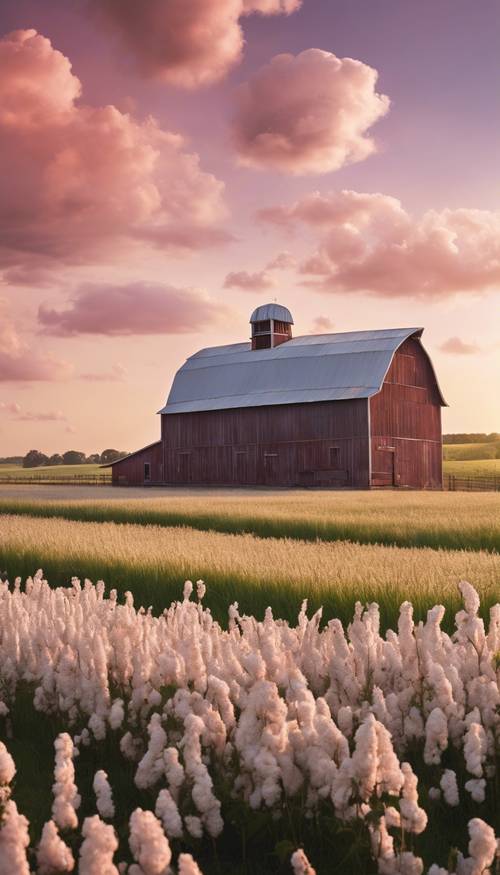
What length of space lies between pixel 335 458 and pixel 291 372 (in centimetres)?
810

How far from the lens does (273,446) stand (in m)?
59.8

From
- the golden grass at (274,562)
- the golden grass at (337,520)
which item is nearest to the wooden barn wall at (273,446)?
the golden grass at (337,520)

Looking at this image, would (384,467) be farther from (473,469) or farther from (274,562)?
(473,469)

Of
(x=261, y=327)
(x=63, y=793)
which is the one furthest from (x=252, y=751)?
(x=261, y=327)

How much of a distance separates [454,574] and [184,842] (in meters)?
7.69

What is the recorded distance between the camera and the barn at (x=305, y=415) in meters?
57.4

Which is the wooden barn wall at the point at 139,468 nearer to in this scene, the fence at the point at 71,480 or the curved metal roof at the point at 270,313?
the fence at the point at 71,480

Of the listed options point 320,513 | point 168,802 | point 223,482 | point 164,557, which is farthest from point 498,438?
point 168,802

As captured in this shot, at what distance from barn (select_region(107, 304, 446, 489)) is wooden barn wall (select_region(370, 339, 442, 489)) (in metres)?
0.07

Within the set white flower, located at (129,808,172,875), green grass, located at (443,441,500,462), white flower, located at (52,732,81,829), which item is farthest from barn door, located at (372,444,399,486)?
green grass, located at (443,441,500,462)

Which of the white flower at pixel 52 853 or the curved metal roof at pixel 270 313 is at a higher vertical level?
the curved metal roof at pixel 270 313

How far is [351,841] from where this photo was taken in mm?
4516

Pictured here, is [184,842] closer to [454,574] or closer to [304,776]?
[304,776]

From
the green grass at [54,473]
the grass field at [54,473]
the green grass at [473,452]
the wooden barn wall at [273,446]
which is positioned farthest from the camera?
the green grass at [473,452]
